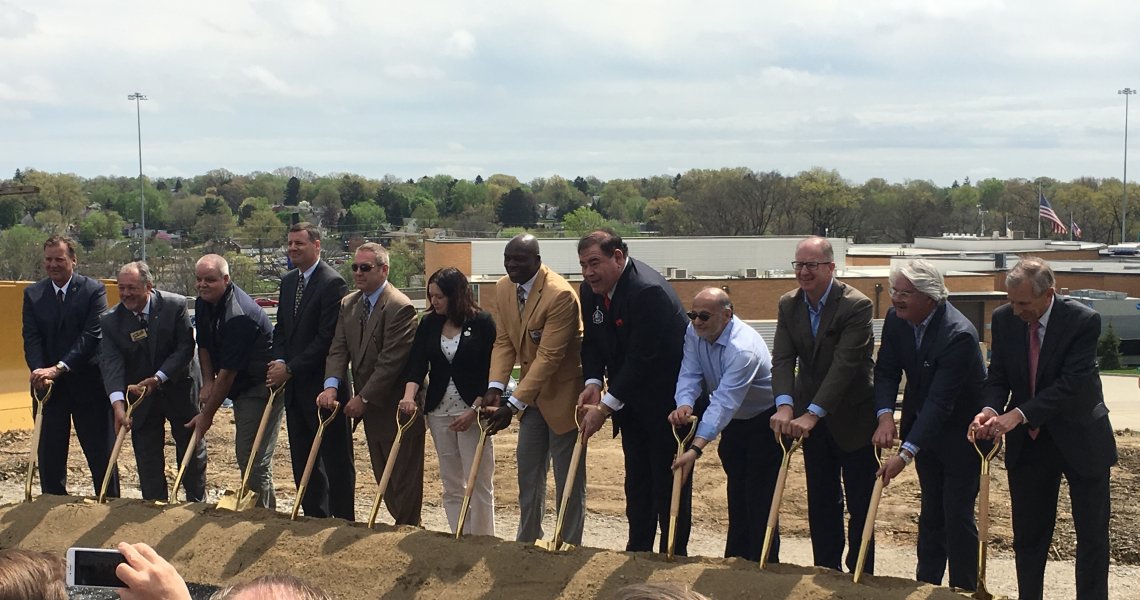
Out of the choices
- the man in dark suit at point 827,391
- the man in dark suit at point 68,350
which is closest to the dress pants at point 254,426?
the man in dark suit at point 68,350

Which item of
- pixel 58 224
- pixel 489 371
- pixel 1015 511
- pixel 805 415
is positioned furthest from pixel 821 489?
pixel 58 224

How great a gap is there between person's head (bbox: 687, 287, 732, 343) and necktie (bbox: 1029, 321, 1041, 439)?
159cm

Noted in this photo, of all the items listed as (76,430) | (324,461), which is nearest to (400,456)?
(324,461)

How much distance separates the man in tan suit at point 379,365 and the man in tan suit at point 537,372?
72cm

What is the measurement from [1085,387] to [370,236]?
105m

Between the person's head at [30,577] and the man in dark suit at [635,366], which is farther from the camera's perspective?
the man in dark suit at [635,366]

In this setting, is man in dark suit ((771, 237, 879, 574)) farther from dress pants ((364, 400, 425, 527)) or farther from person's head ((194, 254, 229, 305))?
person's head ((194, 254, 229, 305))

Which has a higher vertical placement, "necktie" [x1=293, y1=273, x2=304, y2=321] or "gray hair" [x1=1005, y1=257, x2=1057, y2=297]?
"gray hair" [x1=1005, y1=257, x2=1057, y2=297]

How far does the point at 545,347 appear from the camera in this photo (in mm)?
7551

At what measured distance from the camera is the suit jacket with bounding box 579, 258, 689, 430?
728 centimetres

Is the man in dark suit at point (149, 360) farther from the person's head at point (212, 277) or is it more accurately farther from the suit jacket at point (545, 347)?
the suit jacket at point (545, 347)

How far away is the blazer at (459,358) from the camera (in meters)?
7.88

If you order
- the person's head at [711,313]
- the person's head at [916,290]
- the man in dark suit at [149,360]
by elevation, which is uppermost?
the person's head at [916,290]

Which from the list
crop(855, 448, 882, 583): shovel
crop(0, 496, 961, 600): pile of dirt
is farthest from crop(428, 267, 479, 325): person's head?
crop(855, 448, 882, 583): shovel
